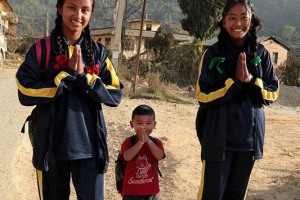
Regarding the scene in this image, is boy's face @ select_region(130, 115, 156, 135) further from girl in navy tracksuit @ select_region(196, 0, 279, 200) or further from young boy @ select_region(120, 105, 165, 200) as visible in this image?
girl in navy tracksuit @ select_region(196, 0, 279, 200)

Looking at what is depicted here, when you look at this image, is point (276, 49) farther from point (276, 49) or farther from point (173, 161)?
point (173, 161)

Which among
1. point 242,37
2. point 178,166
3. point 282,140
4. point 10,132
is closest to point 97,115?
point 242,37

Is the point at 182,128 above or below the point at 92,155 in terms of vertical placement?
below

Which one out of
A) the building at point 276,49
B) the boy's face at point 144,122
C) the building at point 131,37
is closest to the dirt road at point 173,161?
the boy's face at point 144,122

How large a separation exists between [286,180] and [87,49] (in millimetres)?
4242

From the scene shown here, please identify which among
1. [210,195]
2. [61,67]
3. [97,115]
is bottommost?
[210,195]

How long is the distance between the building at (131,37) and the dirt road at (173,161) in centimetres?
1524

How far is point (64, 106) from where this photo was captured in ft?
8.18

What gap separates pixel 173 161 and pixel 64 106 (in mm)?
4218

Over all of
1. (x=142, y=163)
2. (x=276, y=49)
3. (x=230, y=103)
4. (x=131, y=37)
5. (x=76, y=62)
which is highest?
(x=276, y=49)

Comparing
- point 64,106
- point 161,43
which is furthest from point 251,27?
point 161,43

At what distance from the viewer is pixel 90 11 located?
2.62 meters

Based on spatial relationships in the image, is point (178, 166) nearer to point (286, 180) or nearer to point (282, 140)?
point (286, 180)

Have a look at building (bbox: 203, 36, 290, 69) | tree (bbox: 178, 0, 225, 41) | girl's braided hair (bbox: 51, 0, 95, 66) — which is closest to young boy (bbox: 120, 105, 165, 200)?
girl's braided hair (bbox: 51, 0, 95, 66)
